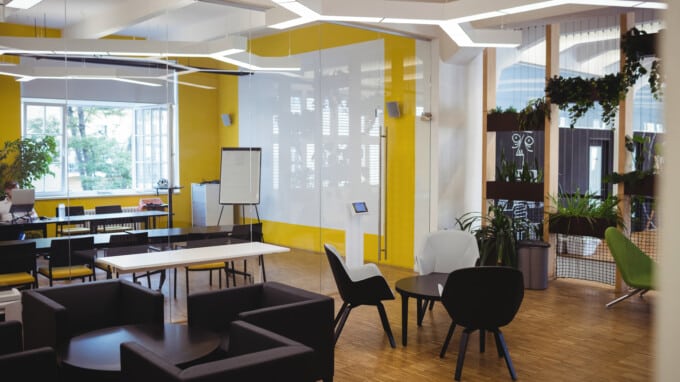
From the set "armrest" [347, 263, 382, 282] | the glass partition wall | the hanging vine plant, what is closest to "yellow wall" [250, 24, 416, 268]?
the glass partition wall

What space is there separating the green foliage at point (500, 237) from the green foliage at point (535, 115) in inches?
44.4

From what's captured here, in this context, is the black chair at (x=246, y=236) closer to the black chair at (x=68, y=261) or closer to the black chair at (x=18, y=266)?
the black chair at (x=68, y=261)

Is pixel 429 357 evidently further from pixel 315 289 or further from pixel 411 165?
pixel 411 165

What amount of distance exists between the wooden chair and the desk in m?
1.63

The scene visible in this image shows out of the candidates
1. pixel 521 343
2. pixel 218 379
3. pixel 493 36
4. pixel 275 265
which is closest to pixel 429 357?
pixel 521 343

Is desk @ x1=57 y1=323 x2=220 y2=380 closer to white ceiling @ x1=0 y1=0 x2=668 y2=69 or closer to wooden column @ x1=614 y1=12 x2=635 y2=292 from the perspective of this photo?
white ceiling @ x1=0 y1=0 x2=668 y2=69

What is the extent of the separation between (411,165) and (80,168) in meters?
4.74

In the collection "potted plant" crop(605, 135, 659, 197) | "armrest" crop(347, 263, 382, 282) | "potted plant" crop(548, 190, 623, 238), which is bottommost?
Result: "armrest" crop(347, 263, 382, 282)

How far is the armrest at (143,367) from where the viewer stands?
9.84ft

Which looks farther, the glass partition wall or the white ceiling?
the glass partition wall

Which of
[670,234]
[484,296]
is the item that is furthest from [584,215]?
[670,234]

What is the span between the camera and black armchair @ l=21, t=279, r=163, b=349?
14.0 feet

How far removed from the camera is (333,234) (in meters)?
7.60

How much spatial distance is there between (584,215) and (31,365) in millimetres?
6414
